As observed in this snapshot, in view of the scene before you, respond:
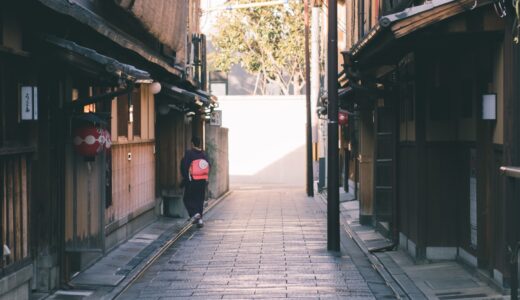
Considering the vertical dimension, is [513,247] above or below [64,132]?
below

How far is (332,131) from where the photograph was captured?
17.5m

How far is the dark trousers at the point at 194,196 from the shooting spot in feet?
72.4

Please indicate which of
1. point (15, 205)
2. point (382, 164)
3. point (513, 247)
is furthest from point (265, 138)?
point (513, 247)

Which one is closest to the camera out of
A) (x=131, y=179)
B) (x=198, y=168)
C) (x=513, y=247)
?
(x=513, y=247)

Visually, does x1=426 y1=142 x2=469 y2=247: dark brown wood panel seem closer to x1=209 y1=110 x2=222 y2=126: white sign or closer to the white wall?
x1=209 y1=110 x2=222 y2=126: white sign

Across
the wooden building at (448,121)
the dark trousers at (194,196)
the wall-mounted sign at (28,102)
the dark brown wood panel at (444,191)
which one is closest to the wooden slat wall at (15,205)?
the wall-mounted sign at (28,102)

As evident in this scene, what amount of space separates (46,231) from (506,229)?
580 centimetres

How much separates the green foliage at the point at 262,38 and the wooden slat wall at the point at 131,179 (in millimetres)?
29984

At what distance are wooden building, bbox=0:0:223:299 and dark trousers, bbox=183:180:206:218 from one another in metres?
2.22

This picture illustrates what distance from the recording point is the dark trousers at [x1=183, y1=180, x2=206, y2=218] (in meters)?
22.1

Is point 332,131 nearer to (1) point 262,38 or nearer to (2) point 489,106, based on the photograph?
(2) point 489,106

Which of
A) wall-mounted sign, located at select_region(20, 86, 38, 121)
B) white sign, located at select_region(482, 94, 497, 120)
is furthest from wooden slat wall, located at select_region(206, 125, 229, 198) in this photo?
wall-mounted sign, located at select_region(20, 86, 38, 121)

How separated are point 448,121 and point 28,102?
6907 mm

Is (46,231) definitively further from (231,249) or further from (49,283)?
(231,249)
